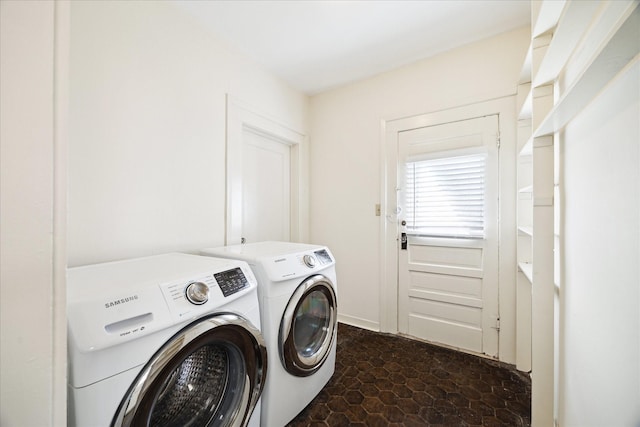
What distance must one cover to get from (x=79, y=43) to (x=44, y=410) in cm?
162

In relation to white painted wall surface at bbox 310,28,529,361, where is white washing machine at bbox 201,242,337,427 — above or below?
below

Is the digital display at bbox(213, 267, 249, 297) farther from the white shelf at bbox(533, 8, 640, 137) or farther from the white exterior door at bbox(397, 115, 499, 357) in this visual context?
the white exterior door at bbox(397, 115, 499, 357)

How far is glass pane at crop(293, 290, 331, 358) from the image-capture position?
1517 millimetres

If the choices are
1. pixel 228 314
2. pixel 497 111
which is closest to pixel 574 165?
pixel 497 111

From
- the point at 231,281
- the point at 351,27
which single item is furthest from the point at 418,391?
the point at 351,27

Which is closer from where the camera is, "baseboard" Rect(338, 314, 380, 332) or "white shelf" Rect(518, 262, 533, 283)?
"white shelf" Rect(518, 262, 533, 283)

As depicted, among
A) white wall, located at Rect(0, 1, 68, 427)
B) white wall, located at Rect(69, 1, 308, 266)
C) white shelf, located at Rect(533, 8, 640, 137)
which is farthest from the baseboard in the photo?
white wall, located at Rect(0, 1, 68, 427)

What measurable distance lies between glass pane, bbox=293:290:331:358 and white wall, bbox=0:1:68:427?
43.0 inches

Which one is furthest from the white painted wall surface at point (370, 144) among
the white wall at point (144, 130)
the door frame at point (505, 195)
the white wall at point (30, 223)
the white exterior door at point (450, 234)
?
the white wall at point (30, 223)

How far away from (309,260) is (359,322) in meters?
1.45

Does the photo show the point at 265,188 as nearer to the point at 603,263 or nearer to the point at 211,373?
the point at 211,373

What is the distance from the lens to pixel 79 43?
1.30m

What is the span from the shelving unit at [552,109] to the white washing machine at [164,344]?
1.27m

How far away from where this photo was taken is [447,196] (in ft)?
7.17
